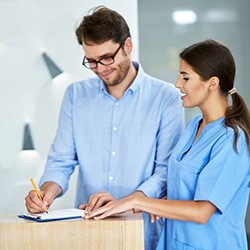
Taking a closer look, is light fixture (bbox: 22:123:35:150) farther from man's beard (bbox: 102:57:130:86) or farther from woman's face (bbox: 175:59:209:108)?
woman's face (bbox: 175:59:209:108)

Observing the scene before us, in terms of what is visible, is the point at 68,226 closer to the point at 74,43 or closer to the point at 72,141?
the point at 72,141

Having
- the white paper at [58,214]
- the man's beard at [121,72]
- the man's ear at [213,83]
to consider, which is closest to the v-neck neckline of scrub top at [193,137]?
the man's ear at [213,83]

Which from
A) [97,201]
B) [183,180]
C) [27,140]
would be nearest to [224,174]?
[183,180]

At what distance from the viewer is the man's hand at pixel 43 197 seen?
6.79 ft

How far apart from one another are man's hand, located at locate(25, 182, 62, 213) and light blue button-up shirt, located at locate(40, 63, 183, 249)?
40 mm

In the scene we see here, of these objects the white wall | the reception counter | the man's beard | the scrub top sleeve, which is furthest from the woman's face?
the white wall

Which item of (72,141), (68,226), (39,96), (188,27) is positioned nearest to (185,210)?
(68,226)

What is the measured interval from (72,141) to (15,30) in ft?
4.35

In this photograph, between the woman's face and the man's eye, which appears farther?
the man's eye

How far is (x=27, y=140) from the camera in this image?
3611 mm

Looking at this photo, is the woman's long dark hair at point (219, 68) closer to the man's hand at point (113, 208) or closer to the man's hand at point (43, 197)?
the man's hand at point (113, 208)

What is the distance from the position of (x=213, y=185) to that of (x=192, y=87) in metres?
0.35

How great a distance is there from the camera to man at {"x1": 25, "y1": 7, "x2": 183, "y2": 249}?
2350mm

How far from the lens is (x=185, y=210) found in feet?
6.61
